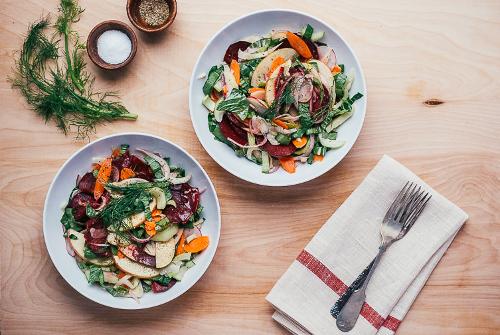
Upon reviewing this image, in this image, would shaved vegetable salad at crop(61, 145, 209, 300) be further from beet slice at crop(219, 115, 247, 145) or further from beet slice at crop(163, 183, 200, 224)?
beet slice at crop(219, 115, 247, 145)

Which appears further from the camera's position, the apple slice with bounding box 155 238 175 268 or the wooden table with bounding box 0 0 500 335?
the wooden table with bounding box 0 0 500 335

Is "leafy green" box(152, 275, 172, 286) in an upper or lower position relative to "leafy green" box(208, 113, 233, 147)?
lower

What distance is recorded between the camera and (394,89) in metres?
2.52

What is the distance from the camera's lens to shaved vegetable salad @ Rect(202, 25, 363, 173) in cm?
236

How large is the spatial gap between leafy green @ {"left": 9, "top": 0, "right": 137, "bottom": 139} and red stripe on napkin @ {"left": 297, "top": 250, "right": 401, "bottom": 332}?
1038mm

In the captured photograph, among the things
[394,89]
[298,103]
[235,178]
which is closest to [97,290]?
[235,178]

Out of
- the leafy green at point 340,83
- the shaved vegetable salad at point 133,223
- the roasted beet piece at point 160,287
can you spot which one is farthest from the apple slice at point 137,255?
the leafy green at point 340,83

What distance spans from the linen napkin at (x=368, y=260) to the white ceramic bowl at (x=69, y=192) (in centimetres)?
41

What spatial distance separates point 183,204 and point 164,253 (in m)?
0.23

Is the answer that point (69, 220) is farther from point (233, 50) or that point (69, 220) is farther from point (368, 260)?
point (368, 260)

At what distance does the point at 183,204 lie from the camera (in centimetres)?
240

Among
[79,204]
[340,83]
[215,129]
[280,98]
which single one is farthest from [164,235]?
[340,83]

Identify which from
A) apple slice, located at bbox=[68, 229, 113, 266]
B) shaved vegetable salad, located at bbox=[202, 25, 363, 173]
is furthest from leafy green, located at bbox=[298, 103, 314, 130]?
apple slice, located at bbox=[68, 229, 113, 266]

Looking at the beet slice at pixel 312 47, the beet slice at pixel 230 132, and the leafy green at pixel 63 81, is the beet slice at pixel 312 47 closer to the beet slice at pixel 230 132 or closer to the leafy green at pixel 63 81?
the beet slice at pixel 230 132
